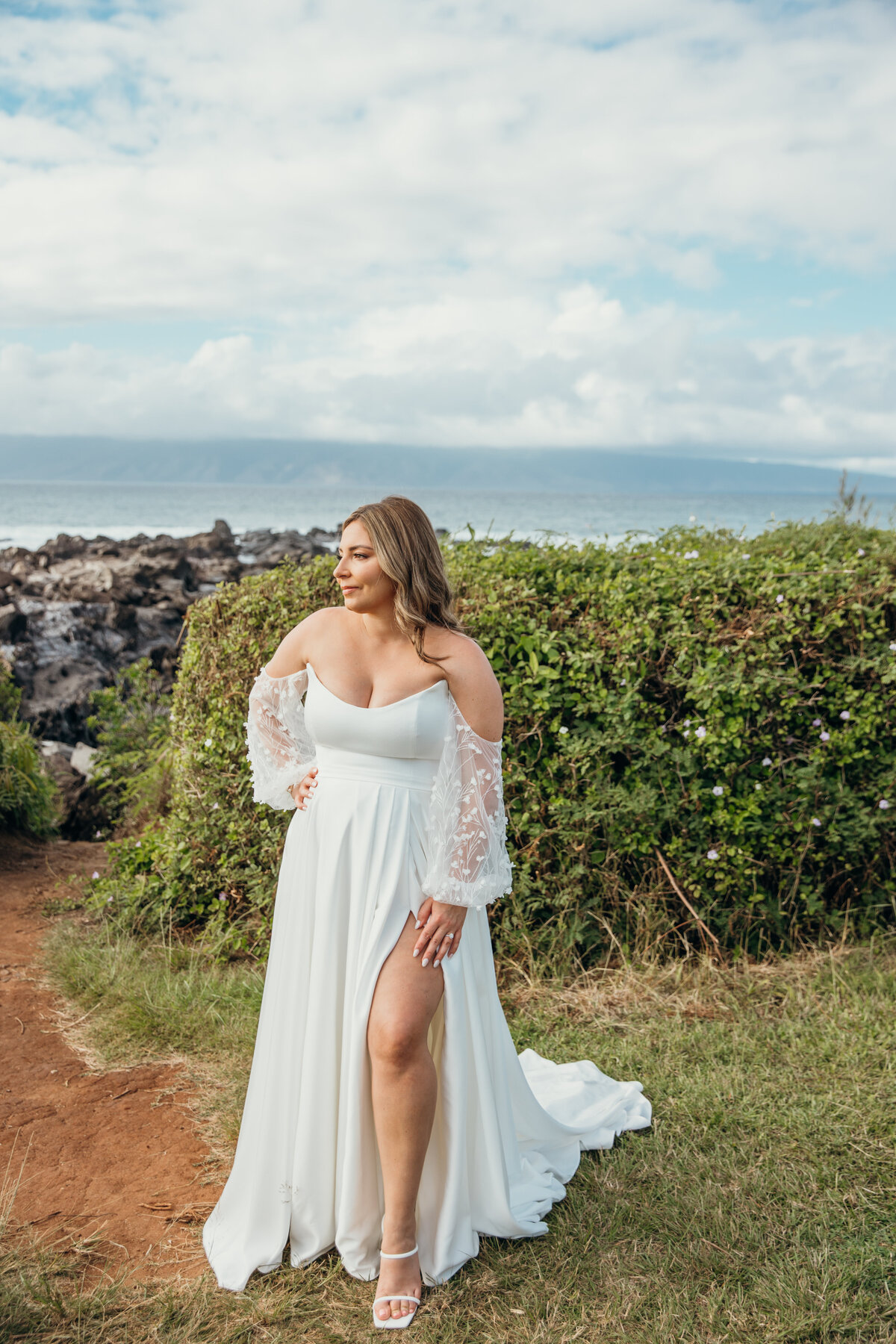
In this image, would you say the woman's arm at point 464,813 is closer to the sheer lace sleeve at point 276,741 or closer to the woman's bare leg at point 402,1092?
the woman's bare leg at point 402,1092

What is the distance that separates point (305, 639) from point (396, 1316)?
6.58 ft

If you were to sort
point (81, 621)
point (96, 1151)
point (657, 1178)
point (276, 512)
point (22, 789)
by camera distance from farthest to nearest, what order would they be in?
point (276, 512)
point (81, 621)
point (22, 789)
point (96, 1151)
point (657, 1178)

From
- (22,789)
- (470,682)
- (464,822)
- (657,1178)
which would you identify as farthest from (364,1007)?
(22,789)

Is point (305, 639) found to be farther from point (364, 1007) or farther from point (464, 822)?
point (364, 1007)

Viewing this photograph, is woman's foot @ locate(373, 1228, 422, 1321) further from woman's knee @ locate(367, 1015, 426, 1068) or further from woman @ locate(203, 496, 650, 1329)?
woman's knee @ locate(367, 1015, 426, 1068)

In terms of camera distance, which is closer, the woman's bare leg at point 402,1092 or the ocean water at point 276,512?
the woman's bare leg at point 402,1092

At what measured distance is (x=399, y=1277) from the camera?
2811 millimetres

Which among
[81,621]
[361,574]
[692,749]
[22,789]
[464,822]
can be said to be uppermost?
[361,574]

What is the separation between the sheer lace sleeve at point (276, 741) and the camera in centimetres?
340

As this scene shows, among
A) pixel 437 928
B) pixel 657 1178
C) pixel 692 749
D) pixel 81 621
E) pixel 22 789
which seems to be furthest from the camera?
pixel 81 621

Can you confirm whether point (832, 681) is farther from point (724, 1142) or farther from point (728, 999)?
point (724, 1142)

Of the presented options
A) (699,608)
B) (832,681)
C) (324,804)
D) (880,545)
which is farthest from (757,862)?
(324,804)

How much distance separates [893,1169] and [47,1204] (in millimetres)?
2967

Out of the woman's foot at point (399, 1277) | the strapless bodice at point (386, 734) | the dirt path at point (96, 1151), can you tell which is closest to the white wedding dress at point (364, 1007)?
the strapless bodice at point (386, 734)
